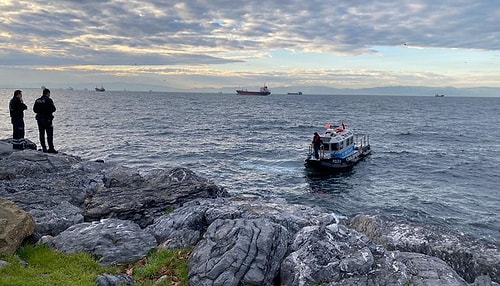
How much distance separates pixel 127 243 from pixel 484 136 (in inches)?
2678

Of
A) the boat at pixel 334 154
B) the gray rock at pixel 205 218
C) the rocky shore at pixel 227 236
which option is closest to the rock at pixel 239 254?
the rocky shore at pixel 227 236

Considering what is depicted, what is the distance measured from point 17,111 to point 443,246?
21.2 m

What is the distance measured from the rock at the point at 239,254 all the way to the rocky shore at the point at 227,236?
0.02 m

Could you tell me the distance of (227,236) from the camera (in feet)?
30.6

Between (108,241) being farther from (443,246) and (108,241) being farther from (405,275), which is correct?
(443,246)

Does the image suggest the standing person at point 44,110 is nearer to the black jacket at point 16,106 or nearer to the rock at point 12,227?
the black jacket at point 16,106

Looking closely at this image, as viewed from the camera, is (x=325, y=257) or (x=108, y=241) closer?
(x=325, y=257)

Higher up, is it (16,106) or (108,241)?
(16,106)

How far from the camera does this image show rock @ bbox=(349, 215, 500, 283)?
1077 cm

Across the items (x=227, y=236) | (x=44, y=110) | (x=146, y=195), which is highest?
(x=44, y=110)

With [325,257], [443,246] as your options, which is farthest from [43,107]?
[443,246]

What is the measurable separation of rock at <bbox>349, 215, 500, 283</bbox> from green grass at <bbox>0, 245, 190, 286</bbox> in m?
6.40

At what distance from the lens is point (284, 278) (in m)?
8.84

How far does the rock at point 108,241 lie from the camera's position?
9578 millimetres
